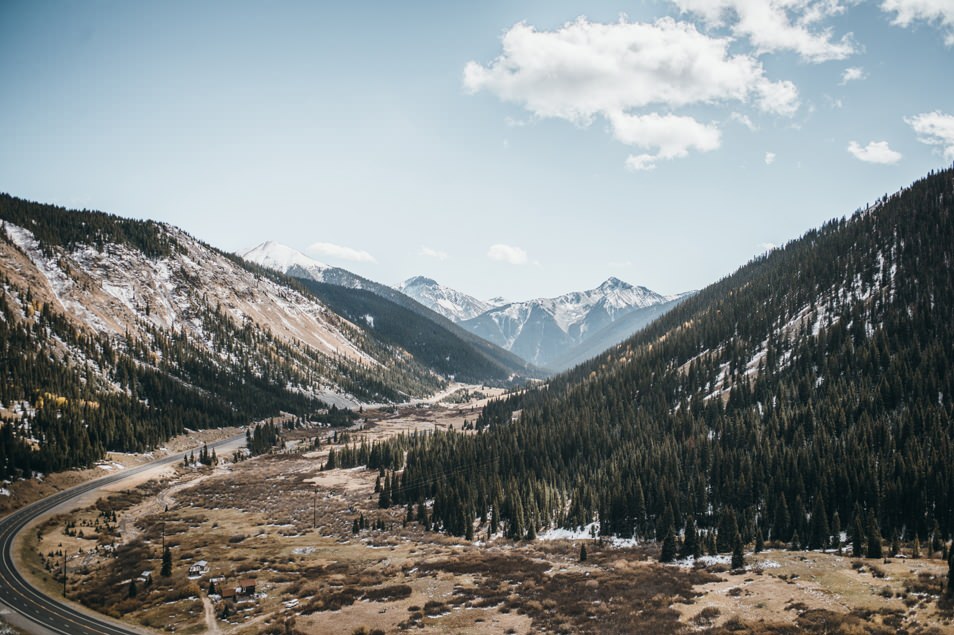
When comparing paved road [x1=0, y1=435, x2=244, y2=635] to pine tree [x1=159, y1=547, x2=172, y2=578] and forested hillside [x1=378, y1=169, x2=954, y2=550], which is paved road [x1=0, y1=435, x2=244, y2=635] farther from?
forested hillside [x1=378, y1=169, x2=954, y2=550]

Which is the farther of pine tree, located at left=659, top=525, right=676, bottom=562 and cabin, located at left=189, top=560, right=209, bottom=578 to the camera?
pine tree, located at left=659, top=525, right=676, bottom=562

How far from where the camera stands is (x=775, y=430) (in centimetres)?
11375

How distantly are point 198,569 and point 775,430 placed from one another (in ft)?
371

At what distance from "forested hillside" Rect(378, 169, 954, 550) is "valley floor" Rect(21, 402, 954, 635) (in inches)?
478

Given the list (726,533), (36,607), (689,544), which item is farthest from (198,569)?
(726,533)

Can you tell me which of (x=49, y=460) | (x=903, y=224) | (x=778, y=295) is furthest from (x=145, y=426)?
(x=903, y=224)

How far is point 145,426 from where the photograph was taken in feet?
497

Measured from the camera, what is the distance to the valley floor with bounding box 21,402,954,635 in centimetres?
4512

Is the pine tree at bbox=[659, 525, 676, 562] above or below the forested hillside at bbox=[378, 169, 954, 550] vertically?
below

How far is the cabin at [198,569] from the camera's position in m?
65.6

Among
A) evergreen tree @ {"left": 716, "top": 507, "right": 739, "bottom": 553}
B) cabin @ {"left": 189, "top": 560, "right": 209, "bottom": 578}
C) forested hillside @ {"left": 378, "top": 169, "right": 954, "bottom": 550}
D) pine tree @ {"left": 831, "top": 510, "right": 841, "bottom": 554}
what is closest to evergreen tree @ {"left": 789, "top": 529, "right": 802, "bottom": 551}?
forested hillside @ {"left": 378, "top": 169, "right": 954, "bottom": 550}

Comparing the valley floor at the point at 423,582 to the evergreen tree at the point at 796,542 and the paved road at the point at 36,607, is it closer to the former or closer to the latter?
the paved road at the point at 36,607

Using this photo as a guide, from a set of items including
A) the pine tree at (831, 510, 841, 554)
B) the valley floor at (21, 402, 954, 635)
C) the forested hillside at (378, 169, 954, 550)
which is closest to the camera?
the valley floor at (21, 402, 954, 635)

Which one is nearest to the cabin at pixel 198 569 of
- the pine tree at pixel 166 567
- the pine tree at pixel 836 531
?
the pine tree at pixel 166 567
